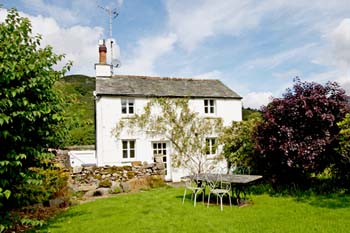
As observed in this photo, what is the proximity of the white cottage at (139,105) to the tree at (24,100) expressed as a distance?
11.5m

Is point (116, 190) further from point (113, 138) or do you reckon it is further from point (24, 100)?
point (24, 100)

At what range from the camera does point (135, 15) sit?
1452cm

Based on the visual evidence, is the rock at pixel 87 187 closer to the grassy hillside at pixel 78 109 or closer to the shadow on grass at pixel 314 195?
the grassy hillside at pixel 78 109

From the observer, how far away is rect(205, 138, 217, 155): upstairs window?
20297 mm

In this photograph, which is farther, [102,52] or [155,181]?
[102,52]

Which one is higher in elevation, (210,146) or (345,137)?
(345,137)

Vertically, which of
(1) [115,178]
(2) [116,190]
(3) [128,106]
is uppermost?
(3) [128,106]

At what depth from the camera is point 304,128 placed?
1162cm

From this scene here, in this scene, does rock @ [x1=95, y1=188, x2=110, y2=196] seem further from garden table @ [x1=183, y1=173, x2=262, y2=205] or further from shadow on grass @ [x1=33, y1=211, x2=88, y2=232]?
garden table @ [x1=183, y1=173, x2=262, y2=205]

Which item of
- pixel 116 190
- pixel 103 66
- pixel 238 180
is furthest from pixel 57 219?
pixel 103 66

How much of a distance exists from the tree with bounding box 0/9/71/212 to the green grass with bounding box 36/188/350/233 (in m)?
2.84

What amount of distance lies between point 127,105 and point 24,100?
14.2 metres

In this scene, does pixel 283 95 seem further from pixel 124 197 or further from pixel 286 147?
pixel 124 197

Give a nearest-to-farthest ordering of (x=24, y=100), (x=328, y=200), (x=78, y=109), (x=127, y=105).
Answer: (x=24, y=100) → (x=78, y=109) → (x=328, y=200) → (x=127, y=105)
